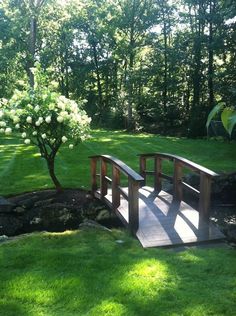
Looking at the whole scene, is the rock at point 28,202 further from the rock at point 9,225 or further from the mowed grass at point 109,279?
the mowed grass at point 109,279

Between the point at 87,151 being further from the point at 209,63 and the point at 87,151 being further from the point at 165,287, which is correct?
the point at 209,63

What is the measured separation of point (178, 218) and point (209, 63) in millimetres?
18607

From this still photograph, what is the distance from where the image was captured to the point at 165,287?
3.79 m

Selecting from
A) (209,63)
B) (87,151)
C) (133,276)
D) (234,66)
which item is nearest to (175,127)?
(209,63)

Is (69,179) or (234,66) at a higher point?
(234,66)

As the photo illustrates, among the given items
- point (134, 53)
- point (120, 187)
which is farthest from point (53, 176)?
point (134, 53)

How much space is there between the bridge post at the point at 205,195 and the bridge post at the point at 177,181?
110 centimetres

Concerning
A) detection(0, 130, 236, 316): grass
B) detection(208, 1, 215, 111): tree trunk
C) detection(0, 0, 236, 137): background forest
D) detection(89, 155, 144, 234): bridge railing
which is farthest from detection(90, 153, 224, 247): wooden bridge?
detection(208, 1, 215, 111): tree trunk

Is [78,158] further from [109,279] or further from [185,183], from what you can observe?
[109,279]

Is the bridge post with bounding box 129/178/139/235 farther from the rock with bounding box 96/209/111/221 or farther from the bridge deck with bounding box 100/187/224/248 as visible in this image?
the rock with bounding box 96/209/111/221

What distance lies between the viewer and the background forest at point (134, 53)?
71.7 ft

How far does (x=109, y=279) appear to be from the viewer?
397 centimetres

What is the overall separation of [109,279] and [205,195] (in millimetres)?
2386

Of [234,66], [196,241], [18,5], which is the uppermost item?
[18,5]
